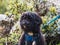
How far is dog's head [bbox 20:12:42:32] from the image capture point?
3039mm

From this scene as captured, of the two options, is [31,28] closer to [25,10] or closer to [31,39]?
[31,39]

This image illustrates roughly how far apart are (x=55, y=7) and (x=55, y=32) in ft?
1.75

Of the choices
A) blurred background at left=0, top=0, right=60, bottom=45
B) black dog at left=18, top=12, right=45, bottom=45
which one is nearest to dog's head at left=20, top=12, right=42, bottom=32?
black dog at left=18, top=12, right=45, bottom=45

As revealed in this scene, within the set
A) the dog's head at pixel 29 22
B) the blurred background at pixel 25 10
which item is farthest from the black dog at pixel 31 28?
the blurred background at pixel 25 10

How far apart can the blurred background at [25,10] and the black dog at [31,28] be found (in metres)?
0.98

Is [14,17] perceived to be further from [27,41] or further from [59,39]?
[27,41]

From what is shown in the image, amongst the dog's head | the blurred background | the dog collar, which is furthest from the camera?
the blurred background

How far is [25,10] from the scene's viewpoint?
447cm

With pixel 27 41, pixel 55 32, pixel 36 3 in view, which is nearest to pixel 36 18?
pixel 27 41

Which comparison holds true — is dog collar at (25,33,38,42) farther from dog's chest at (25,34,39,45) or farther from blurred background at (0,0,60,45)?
blurred background at (0,0,60,45)

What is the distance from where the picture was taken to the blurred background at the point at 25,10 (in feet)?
14.0

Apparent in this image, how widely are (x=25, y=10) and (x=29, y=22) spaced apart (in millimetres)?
1444

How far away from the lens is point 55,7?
4566 mm

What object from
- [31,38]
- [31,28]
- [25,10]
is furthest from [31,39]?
[25,10]
